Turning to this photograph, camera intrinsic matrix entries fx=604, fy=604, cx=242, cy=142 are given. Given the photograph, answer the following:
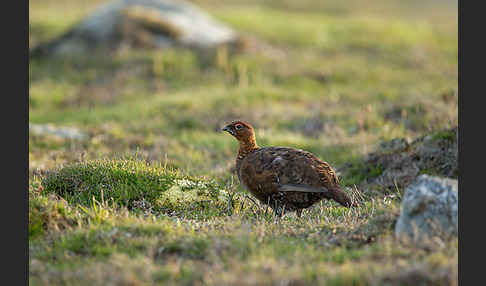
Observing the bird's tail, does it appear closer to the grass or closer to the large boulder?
the grass

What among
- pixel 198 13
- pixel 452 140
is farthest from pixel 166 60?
pixel 452 140

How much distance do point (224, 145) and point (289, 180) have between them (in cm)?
599

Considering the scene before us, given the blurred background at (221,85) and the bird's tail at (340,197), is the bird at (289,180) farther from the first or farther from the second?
the blurred background at (221,85)

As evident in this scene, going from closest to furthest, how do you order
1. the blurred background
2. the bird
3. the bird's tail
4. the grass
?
the grass
the bird's tail
the bird
the blurred background

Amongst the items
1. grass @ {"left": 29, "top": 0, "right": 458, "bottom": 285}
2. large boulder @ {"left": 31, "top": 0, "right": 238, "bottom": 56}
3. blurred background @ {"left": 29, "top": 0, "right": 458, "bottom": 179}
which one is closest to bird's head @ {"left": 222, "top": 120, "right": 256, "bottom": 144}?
grass @ {"left": 29, "top": 0, "right": 458, "bottom": 285}

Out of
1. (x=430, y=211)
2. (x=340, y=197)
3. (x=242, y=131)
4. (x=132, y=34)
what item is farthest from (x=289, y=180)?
(x=132, y=34)

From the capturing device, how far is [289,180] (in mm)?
6957

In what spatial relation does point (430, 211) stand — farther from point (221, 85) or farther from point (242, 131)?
point (221, 85)

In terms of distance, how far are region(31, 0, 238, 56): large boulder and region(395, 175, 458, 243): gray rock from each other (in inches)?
670

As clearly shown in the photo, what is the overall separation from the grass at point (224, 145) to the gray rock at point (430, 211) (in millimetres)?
187

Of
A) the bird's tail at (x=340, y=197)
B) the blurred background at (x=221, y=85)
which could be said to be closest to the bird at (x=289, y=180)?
the bird's tail at (x=340, y=197)

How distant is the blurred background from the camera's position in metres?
12.7

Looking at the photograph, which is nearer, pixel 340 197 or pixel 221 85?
pixel 340 197

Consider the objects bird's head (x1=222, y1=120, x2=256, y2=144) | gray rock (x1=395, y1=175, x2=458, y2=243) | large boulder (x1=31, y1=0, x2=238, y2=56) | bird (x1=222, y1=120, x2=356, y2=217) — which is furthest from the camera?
large boulder (x1=31, y1=0, x2=238, y2=56)
